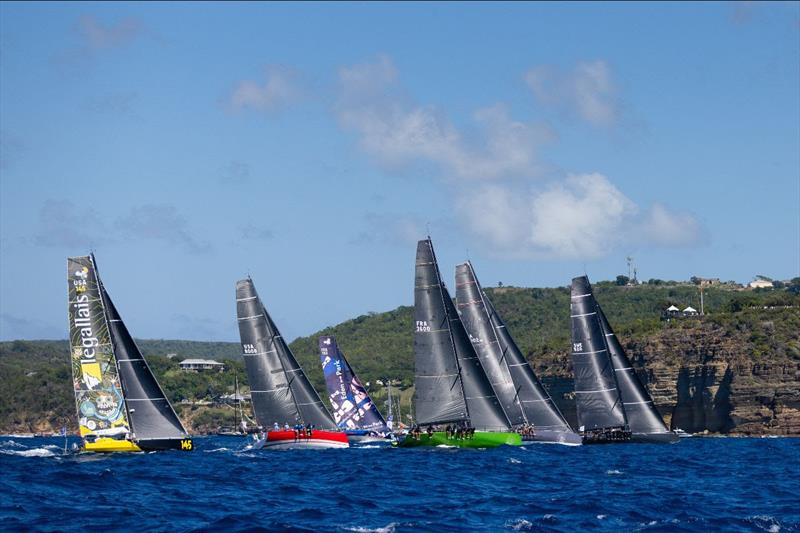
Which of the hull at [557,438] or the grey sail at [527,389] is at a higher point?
the grey sail at [527,389]

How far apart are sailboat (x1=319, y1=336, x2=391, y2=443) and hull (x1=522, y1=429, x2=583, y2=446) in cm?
2178

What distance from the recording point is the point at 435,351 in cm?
6881

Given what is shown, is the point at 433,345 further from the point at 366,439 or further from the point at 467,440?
the point at 366,439

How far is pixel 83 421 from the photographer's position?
66.4 meters

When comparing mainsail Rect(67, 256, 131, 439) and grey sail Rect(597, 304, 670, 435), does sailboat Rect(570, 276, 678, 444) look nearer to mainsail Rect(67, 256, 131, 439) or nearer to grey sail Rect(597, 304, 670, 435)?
grey sail Rect(597, 304, 670, 435)

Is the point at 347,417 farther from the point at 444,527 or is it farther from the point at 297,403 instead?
the point at 444,527

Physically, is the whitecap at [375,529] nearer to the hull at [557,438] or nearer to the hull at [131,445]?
the hull at [131,445]

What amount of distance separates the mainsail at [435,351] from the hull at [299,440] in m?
8.27

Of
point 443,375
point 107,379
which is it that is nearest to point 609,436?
point 443,375

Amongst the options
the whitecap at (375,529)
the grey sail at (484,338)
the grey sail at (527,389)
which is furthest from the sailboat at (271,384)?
the whitecap at (375,529)

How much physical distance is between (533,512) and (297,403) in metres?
40.4

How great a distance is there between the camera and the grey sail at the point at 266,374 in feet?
251

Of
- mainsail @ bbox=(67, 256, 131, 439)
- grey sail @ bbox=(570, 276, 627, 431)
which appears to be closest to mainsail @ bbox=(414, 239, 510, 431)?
grey sail @ bbox=(570, 276, 627, 431)

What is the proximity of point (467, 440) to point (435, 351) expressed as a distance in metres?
5.41
